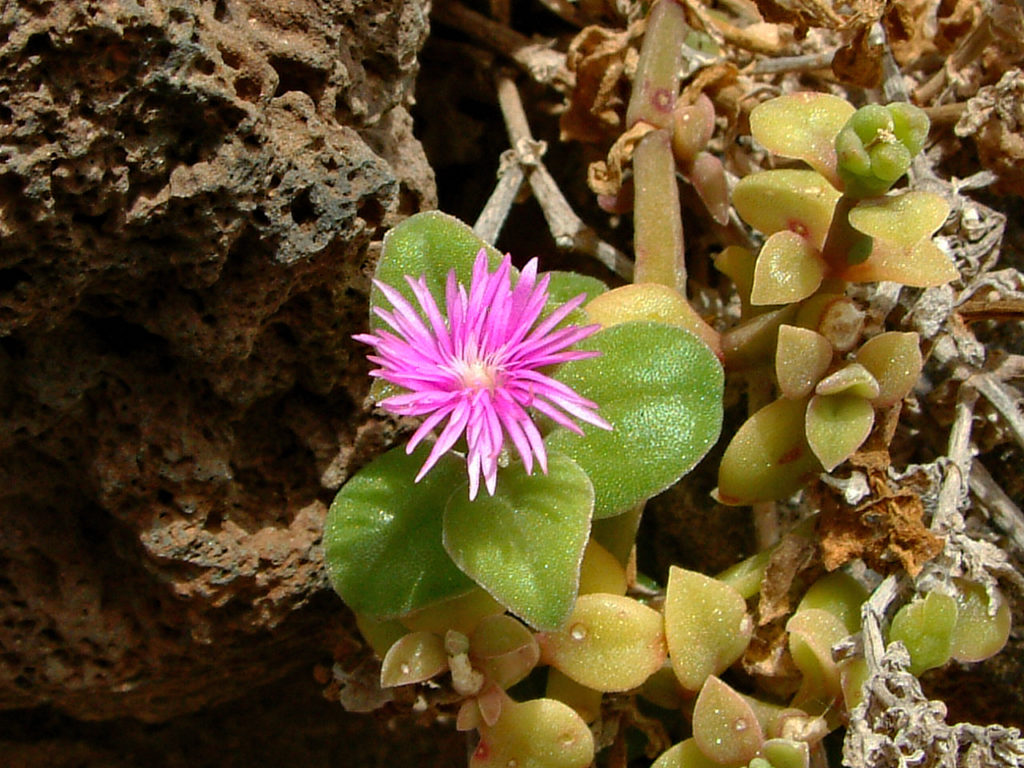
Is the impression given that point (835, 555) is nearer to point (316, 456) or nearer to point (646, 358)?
point (646, 358)

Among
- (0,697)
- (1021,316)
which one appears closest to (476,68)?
(1021,316)

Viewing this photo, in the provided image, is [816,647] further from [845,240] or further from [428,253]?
[428,253]

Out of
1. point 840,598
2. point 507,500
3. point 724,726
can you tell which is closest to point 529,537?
point 507,500

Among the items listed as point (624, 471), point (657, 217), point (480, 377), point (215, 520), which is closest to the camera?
point (480, 377)

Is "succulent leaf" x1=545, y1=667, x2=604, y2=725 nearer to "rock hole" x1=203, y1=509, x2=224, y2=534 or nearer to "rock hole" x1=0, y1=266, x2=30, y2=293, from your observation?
"rock hole" x1=203, y1=509, x2=224, y2=534

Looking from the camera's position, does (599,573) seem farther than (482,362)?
Yes

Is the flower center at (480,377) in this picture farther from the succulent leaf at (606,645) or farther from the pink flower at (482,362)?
the succulent leaf at (606,645)

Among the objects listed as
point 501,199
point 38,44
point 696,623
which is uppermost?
point 38,44

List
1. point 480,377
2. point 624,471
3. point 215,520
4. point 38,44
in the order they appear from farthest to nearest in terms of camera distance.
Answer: point 215,520
point 624,471
point 480,377
point 38,44

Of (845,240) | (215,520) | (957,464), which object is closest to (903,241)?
(845,240)

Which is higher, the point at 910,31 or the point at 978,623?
the point at 910,31
